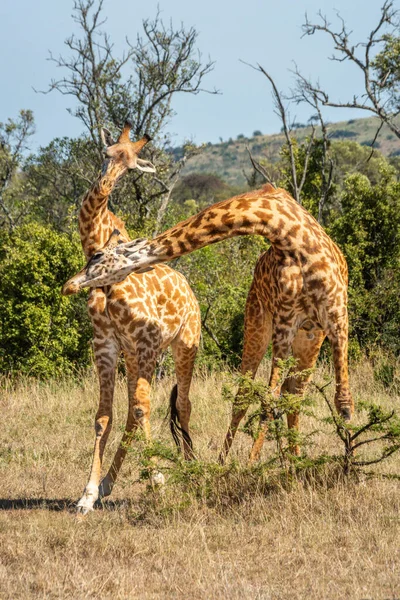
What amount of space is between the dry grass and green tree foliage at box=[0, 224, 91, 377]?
4162 mm

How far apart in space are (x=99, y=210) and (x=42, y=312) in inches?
212

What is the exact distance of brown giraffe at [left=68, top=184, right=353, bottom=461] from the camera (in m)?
5.59

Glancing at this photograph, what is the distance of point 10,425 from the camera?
9.10 m

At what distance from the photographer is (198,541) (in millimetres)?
5203

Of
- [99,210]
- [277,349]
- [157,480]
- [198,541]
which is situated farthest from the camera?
[157,480]

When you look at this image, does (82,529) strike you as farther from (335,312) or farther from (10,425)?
(10,425)


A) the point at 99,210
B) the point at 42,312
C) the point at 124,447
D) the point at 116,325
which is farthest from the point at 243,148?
the point at 124,447

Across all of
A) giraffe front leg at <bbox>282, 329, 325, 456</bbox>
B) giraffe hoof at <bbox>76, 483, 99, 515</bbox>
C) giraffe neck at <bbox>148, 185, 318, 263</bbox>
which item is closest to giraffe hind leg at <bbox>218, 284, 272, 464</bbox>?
giraffe front leg at <bbox>282, 329, 325, 456</bbox>

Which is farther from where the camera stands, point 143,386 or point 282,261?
point 143,386

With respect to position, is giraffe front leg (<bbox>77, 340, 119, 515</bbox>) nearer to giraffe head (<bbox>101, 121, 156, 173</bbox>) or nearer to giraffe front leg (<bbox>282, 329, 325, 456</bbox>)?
giraffe head (<bbox>101, 121, 156, 173</bbox>)

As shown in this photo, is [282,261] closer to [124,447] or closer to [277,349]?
[277,349]

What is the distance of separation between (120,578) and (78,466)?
304 cm

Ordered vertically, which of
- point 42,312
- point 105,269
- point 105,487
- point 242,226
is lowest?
point 105,487

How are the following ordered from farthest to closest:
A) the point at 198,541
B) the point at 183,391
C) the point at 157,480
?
the point at 183,391 < the point at 157,480 < the point at 198,541
